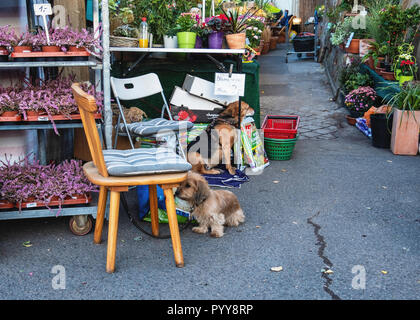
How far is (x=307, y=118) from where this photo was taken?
8523 millimetres

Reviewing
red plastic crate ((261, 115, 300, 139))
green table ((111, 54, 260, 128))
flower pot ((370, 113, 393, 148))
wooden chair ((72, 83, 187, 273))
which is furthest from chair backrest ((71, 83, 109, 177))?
flower pot ((370, 113, 393, 148))

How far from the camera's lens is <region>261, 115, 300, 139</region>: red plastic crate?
5992mm

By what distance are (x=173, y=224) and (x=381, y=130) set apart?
441 cm

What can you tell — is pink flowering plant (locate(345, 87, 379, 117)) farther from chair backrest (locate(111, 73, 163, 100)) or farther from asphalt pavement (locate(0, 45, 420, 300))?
chair backrest (locate(111, 73, 163, 100))

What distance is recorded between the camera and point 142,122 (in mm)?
4996

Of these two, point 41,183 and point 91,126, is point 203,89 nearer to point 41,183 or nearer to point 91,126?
point 41,183

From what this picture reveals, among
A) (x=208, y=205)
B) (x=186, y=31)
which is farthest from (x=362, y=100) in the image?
(x=208, y=205)

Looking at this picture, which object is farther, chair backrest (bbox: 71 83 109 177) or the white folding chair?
the white folding chair

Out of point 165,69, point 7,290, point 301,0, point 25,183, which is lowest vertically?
point 7,290

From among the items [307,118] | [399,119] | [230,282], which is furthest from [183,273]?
[307,118]

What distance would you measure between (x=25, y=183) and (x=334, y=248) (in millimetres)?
2436

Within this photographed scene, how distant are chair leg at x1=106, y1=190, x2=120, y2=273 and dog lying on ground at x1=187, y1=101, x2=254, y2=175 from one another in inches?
95.4

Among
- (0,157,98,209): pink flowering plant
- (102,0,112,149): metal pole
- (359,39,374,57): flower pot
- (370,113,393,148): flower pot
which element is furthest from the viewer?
(359,39,374,57): flower pot

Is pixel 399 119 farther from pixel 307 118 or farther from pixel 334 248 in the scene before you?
pixel 334 248
